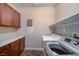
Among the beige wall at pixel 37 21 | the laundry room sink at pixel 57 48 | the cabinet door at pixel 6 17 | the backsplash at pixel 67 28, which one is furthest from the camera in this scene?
the cabinet door at pixel 6 17

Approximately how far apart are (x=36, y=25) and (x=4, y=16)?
3.28ft

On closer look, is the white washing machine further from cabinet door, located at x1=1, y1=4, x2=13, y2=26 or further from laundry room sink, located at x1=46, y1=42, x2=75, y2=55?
cabinet door, located at x1=1, y1=4, x2=13, y2=26

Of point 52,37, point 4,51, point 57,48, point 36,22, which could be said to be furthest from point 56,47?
point 4,51

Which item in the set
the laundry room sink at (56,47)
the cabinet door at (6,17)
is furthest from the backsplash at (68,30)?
the cabinet door at (6,17)

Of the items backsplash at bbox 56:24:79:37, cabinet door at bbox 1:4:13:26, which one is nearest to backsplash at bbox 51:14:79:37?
backsplash at bbox 56:24:79:37

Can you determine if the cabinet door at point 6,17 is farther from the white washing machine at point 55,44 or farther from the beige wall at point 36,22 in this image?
the white washing machine at point 55,44

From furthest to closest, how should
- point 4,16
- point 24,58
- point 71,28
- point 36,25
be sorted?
1. point 4,16
2. point 71,28
3. point 36,25
4. point 24,58

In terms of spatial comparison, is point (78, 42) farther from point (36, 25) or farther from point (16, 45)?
point (16, 45)

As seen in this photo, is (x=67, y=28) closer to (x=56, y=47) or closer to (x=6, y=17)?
(x=56, y=47)

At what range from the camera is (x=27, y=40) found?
63.1 inches

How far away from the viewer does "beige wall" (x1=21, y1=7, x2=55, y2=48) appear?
1.55m

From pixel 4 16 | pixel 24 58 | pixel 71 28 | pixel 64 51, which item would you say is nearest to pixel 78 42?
pixel 64 51

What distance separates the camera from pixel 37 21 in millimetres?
1599

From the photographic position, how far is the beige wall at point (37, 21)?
1.55 metres
